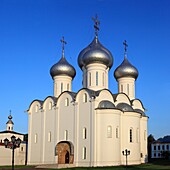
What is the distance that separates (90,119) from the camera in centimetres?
3072

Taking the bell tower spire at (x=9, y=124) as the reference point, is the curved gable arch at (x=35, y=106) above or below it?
above

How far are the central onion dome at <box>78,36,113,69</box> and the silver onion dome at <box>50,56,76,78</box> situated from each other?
155 cm

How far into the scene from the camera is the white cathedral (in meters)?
30.4

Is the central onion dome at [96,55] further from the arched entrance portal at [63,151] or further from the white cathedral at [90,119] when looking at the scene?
the arched entrance portal at [63,151]

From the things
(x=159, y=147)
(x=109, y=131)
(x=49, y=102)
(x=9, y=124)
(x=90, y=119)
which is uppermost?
(x=49, y=102)

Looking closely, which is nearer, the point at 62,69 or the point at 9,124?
the point at 62,69

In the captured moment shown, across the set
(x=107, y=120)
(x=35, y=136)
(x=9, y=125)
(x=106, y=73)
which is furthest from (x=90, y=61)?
(x=9, y=125)

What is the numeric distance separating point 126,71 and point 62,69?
742 centimetres

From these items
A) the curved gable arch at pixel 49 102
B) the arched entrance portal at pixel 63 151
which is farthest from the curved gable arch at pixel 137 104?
the arched entrance portal at pixel 63 151

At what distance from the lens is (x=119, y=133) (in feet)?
102

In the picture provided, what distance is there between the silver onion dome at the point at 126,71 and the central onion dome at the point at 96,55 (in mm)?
1658

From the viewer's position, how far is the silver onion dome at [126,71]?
1458 inches

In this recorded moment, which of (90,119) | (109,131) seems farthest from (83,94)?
(109,131)

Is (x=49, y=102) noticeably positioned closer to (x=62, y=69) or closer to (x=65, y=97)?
(x=65, y=97)
